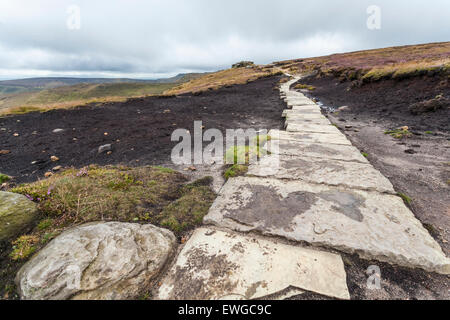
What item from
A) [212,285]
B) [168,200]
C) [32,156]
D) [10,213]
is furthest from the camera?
[32,156]

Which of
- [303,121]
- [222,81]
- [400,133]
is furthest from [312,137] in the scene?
[222,81]

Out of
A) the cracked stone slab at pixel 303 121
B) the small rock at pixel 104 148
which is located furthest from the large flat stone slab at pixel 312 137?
the small rock at pixel 104 148

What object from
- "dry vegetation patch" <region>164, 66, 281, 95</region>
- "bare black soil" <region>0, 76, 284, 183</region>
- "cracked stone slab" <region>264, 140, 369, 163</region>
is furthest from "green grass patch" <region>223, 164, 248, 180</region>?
"dry vegetation patch" <region>164, 66, 281, 95</region>

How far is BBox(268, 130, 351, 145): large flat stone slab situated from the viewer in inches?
191

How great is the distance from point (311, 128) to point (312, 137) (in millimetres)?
894

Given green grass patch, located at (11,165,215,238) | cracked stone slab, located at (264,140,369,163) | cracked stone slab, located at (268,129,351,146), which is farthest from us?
cracked stone slab, located at (268,129,351,146)

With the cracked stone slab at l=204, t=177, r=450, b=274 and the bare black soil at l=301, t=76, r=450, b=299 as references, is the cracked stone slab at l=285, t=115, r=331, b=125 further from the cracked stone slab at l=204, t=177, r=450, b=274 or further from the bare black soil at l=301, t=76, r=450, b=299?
the cracked stone slab at l=204, t=177, r=450, b=274

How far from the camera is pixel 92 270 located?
5.52 feet

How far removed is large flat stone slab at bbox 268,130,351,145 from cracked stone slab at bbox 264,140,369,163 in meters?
0.23

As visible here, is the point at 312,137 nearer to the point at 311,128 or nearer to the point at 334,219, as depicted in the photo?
the point at 311,128

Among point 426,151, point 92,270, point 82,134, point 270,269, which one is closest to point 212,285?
point 270,269

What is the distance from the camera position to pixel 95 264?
1730 millimetres

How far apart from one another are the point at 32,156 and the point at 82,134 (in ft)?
6.80
